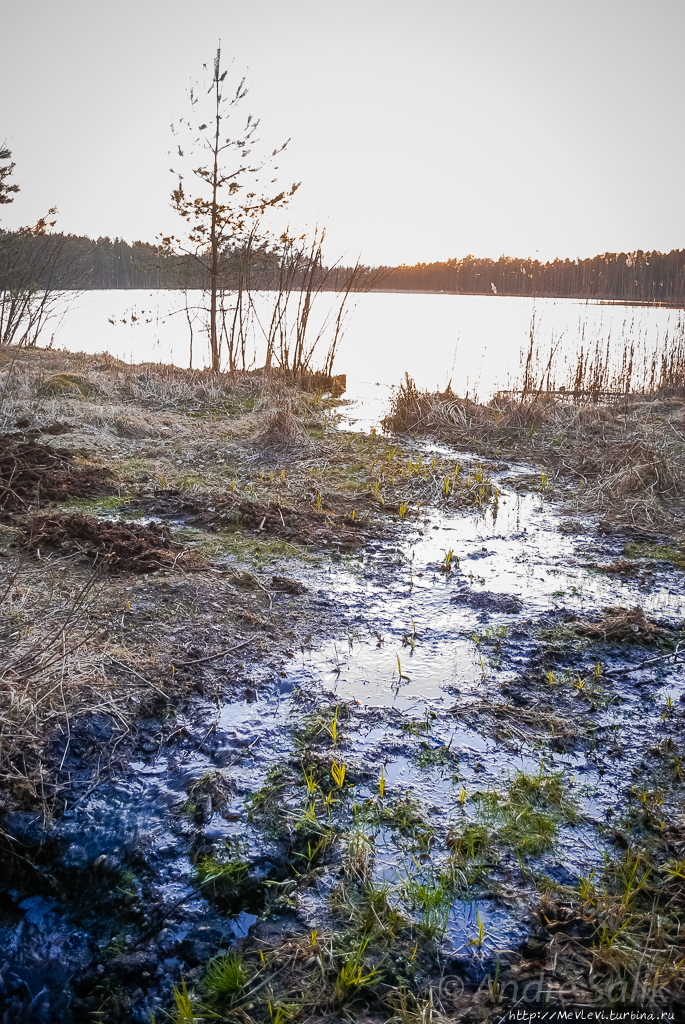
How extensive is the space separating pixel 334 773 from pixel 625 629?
201cm

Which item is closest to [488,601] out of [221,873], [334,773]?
[334,773]

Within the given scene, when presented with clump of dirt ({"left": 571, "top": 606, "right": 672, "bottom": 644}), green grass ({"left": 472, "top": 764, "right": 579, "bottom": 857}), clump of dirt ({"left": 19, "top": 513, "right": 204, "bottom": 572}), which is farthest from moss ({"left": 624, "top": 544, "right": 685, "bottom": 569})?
clump of dirt ({"left": 19, "top": 513, "right": 204, "bottom": 572})

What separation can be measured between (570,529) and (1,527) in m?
4.40

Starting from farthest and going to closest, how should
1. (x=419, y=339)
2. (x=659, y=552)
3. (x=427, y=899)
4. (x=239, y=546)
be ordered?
1. (x=419, y=339)
2. (x=659, y=552)
3. (x=239, y=546)
4. (x=427, y=899)

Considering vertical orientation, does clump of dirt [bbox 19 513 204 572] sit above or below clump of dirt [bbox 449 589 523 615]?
above

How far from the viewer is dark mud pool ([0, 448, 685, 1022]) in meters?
1.65

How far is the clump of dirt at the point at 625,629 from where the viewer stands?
3.45 m

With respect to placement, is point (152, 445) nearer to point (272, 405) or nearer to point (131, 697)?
point (272, 405)

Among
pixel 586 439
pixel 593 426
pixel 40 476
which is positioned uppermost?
pixel 593 426

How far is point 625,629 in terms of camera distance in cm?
348

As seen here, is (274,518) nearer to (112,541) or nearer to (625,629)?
(112,541)

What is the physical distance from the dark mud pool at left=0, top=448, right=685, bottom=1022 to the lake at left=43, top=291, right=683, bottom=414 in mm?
5929

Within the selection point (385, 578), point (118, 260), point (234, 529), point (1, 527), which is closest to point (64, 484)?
point (1, 527)

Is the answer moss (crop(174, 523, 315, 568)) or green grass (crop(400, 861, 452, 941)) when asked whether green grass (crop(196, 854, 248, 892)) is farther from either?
moss (crop(174, 523, 315, 568))
